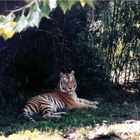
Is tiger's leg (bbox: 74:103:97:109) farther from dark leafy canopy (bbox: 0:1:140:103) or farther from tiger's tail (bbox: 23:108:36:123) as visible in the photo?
tiger's tail (bbox: 23:108:36:123)

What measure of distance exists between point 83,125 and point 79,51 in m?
2.75

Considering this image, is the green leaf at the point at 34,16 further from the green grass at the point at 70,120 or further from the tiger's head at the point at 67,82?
Answer: the tiger's head at the point at 67,82

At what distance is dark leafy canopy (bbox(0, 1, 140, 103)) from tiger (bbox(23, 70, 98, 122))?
39 cm

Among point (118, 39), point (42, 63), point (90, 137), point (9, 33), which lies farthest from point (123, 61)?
point (9, 33)

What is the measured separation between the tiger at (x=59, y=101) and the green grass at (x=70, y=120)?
0.86 ft

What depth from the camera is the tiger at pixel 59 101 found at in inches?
318

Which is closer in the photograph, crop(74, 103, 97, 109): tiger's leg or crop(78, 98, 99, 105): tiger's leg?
crop(74, 103, 97, 109): tiger's leg

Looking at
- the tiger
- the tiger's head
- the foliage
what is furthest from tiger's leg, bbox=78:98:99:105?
the foliage

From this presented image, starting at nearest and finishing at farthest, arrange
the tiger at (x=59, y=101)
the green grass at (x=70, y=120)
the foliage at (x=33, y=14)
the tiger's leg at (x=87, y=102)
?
the foliage at (x=33, y=14) → the green grass at (x=70, y=120) → the tiger at (x=59, y=101) → the tiger's leg at (x=87, y=102)

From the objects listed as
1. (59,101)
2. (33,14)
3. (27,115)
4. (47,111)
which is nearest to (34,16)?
(33,14)

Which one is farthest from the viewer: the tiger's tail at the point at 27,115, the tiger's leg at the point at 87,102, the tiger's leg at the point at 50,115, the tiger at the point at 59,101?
the tiger's leg at the point at 87,102

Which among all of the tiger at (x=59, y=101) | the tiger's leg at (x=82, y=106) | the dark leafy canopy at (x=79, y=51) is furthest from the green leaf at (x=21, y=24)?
the dark leafy canopy at (x=79, y=51)

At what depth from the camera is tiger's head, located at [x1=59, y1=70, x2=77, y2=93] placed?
863cm

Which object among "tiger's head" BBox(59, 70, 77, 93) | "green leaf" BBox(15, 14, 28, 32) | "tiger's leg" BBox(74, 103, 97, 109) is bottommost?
"tiger's leg" BBox(74, 103, 97, 109)
